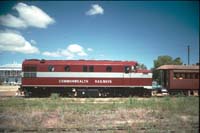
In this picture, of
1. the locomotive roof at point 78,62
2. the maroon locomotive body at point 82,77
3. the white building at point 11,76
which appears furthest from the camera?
the white building at point 11,76

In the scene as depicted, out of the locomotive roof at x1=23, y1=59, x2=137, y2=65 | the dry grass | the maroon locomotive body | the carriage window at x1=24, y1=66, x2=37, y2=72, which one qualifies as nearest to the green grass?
the dry grass

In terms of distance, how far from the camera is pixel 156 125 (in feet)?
38.2

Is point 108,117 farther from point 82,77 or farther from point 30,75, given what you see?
point 30,75

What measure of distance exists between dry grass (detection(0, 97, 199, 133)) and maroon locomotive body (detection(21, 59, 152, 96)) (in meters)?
5.89

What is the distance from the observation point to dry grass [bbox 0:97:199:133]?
11.2 m

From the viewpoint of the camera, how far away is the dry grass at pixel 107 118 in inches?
442

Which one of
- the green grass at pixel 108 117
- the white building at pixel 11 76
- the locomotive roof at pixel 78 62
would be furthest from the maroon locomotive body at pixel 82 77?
the white building at pixel 11 76

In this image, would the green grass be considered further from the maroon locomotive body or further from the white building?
the white building

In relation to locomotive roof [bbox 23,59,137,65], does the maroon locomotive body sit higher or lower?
lower

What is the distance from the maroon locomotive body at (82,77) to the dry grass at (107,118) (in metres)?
5.89

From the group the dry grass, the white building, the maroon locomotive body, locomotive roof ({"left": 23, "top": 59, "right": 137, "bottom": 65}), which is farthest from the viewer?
the white building

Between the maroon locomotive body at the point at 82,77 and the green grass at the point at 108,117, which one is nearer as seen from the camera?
the green grass at the point at 108,117

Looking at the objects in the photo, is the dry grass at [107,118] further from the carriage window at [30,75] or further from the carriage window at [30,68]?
the carriage window at [30,68]

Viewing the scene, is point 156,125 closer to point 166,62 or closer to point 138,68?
point 138,68
